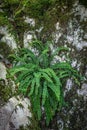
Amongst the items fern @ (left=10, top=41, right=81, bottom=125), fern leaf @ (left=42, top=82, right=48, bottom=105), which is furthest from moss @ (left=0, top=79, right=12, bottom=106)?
fern leaf @ (left=42, top=82, right=48, bottom=105)

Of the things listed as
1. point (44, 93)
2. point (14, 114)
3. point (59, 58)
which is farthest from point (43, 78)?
point (14, 114)

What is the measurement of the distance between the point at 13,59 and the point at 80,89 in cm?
177

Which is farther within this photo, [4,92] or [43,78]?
[4,92]

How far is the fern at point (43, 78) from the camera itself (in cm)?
619

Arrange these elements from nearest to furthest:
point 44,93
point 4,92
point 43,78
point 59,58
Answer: point 44,93 → point 43,78 → point 4,92 → point 59,58

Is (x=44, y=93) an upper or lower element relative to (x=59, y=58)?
lower

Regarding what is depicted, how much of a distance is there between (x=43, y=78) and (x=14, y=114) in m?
1.00

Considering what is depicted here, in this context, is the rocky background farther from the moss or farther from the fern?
the fern

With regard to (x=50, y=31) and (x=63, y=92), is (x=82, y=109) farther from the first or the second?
(x=50, y=31)

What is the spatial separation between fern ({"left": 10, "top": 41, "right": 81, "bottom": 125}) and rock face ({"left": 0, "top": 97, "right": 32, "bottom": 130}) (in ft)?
0.80

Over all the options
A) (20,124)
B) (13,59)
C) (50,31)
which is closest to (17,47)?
(13,59)

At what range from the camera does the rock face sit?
20.4ft

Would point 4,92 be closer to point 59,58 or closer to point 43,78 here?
→ point 43,78

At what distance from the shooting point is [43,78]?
636cm
